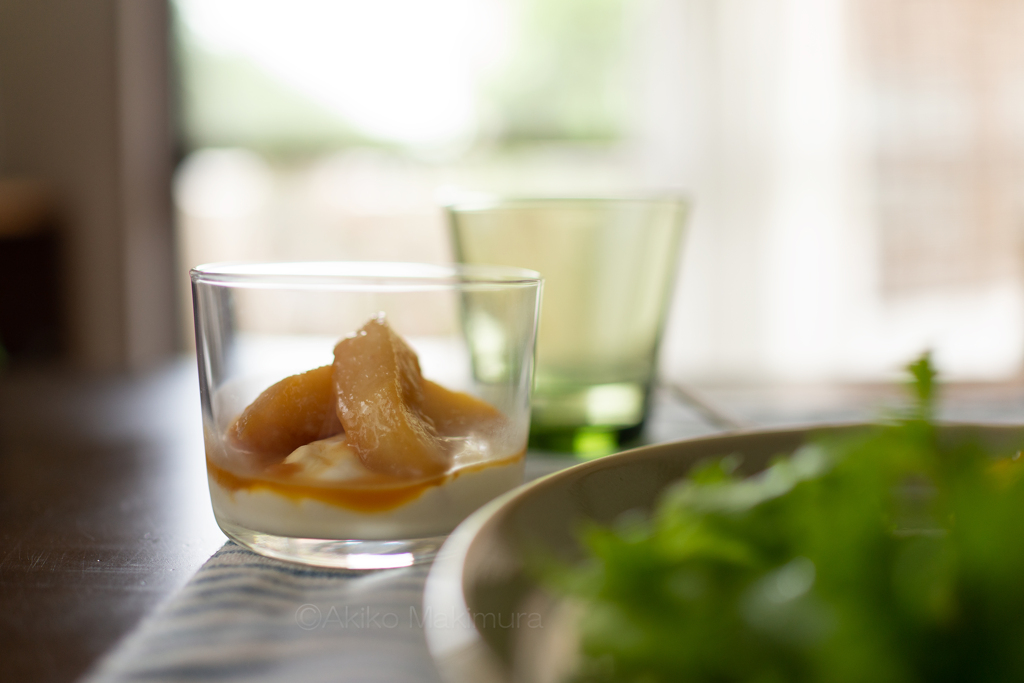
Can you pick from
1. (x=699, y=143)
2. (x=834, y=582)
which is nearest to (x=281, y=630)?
(x=834, y=582)

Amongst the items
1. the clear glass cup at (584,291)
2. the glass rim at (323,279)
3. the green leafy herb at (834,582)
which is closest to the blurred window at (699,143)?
the clear glass cup at (584,291)

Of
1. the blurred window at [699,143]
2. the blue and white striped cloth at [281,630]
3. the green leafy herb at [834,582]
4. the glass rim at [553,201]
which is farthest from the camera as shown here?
the blurred window at [699,143]

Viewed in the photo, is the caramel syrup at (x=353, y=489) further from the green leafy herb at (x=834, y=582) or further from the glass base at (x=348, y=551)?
the green leafy herb at (x=834, y=582)

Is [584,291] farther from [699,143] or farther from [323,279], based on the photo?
[699,143]

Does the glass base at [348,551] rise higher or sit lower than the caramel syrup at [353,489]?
lower

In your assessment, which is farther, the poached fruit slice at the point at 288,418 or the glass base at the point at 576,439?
the glass base at the point at 576,439

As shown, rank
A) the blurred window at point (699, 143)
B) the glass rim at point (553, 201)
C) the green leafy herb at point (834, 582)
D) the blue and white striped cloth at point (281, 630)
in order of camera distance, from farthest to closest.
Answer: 1. the blurred window at point (699, 143)
2. the glass rim at point (553, 201)
3. the blue and white striped cloth at point (281, 630)
4. the green leafy herb at point (834, 582)

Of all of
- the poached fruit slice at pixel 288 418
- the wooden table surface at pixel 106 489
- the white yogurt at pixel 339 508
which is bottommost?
the wooden table surface at pixel 106 489
